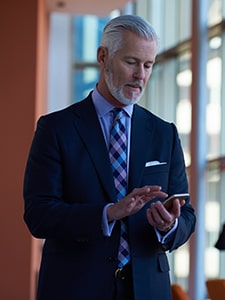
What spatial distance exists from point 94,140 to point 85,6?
8.33 m

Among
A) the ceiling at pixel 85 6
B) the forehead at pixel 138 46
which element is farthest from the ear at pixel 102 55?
the ceiling at pixel 85 6

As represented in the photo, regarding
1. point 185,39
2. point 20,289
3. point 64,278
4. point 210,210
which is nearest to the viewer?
point 64,278

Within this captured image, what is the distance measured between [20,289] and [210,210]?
2.45 m

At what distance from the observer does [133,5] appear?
469 inches

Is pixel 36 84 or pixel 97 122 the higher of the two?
pixel 36 84

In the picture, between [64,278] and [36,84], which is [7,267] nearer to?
[36,84]

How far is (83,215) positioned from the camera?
2.16 metres

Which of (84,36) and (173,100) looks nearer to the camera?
(173,100)

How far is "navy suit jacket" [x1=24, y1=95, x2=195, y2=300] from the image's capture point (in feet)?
7.18

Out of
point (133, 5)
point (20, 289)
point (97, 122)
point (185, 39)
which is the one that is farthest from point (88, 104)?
point (133, 5)

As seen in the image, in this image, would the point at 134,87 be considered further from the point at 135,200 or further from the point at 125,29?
the point at 135,200

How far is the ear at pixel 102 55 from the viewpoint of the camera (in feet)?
7.77

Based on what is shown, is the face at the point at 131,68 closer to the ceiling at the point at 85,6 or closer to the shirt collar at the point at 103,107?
the shirt collar at the point at 103,107

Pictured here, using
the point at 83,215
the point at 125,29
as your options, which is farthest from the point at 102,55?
the point at 83,215
